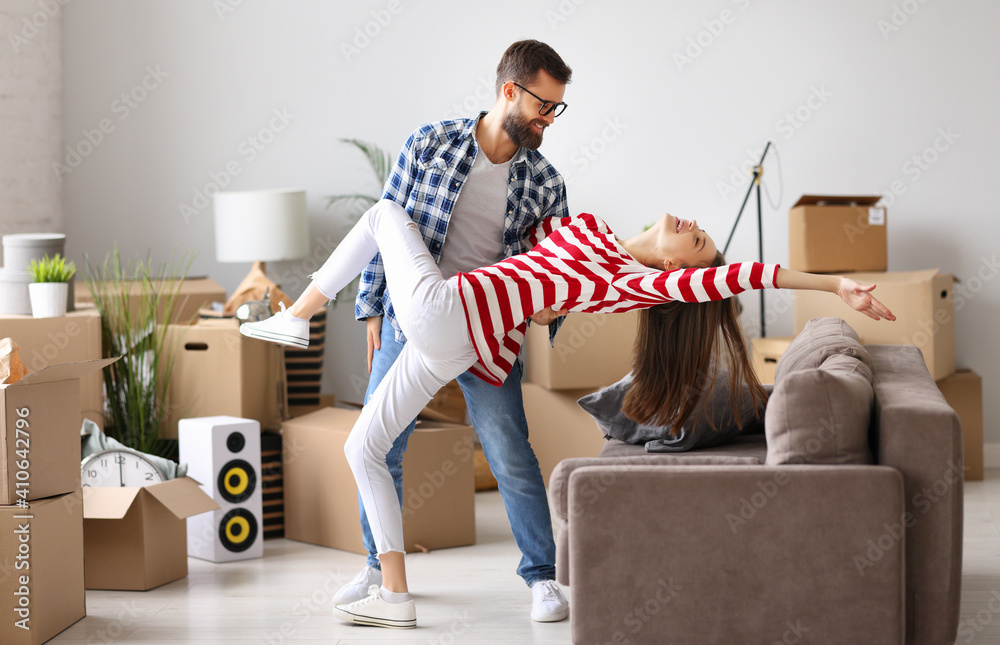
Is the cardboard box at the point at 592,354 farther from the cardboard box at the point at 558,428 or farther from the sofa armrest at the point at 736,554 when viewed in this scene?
the sofa armrest at the point at 736,554

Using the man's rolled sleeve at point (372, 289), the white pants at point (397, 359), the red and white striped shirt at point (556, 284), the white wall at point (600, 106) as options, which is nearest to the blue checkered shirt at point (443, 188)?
the man's rolled sleeve at point (372, 289)

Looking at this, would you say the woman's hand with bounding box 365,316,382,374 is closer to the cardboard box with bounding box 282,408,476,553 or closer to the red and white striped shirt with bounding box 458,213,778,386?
the red and white striped shirt with bounding box 458,213,778,386

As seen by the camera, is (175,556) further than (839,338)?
Yes

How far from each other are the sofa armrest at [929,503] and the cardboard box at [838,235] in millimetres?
2070

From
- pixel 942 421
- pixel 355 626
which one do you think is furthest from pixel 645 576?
pixel 355 626

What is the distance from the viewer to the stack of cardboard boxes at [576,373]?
367 cm

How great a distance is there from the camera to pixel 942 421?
5.68 ft

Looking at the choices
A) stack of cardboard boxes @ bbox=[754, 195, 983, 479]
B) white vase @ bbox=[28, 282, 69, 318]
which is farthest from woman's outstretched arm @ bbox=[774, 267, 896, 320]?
white vase @ bbox=[28, 282, 69, 318]

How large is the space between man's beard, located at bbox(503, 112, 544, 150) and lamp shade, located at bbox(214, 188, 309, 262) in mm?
1748

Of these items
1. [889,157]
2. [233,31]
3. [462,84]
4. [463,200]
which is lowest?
[463,200]

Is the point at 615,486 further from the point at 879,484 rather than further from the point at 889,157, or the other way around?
the point at 889,157

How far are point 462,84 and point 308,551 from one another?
2268mm

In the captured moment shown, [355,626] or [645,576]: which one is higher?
[645,576]

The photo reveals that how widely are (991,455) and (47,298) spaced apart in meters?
3.95
